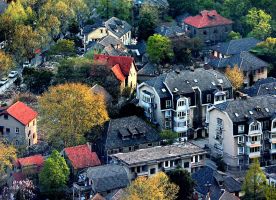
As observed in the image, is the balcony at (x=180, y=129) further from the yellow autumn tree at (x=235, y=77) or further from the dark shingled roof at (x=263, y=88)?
the yellow autumn tree at (x=235, y=77)

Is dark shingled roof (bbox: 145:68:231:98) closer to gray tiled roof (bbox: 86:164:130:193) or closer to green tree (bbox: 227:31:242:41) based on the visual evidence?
gray tiled roof (bbox: 86:164:130:193)

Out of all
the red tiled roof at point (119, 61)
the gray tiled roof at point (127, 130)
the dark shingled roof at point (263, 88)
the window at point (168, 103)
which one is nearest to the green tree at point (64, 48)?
the red tiled roof at point (119, 61)

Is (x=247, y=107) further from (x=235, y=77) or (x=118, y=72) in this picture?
(x=118, y=72)

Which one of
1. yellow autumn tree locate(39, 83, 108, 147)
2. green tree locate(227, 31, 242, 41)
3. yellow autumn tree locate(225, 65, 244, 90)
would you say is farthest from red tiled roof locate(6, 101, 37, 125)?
green tree locate(227, 31, 242, 41)

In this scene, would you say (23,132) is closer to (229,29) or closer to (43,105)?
(43,105)

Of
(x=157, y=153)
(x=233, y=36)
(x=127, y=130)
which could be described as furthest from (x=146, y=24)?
(x=157, y=153)

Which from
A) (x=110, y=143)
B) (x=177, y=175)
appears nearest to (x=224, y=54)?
(x=110, y=143)
